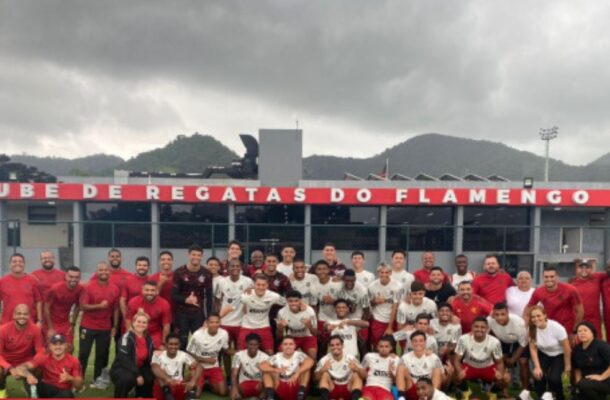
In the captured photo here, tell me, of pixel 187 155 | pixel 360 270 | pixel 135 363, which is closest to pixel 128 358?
pixel 135 363

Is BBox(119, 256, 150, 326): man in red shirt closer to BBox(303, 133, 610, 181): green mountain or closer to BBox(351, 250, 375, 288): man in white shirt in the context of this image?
BBox(351, 250, 375, 288): man in white shirt

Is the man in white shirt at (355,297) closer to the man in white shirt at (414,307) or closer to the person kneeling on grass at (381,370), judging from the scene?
the man in white shirt at (414,307)

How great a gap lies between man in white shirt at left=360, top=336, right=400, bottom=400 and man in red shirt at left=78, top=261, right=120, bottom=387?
11.7 ft

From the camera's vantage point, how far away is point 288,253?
723 cm

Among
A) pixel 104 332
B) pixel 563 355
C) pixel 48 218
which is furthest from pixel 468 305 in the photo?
pixel 48 218

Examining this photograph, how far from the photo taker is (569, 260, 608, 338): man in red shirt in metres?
6.42

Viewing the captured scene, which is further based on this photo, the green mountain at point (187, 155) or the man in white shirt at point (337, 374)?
the green mountain at point (187, 155)

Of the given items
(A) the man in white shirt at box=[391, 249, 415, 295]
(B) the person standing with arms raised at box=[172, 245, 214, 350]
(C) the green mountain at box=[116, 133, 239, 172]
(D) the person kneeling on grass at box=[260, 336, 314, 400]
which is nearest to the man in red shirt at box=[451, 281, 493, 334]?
(A) the man in white shirt at box=[391, 249, 415, 295]

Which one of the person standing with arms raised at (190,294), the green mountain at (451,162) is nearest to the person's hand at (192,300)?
the person standing with arms raised at (190,294)

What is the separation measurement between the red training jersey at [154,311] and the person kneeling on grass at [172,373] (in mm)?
335

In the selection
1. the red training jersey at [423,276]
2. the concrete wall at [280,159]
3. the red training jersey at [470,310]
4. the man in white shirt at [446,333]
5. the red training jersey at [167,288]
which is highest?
the concrete wall at [280,159]

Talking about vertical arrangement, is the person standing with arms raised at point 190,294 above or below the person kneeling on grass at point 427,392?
above

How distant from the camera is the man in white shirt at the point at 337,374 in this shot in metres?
5.69

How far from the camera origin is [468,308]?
630cm
